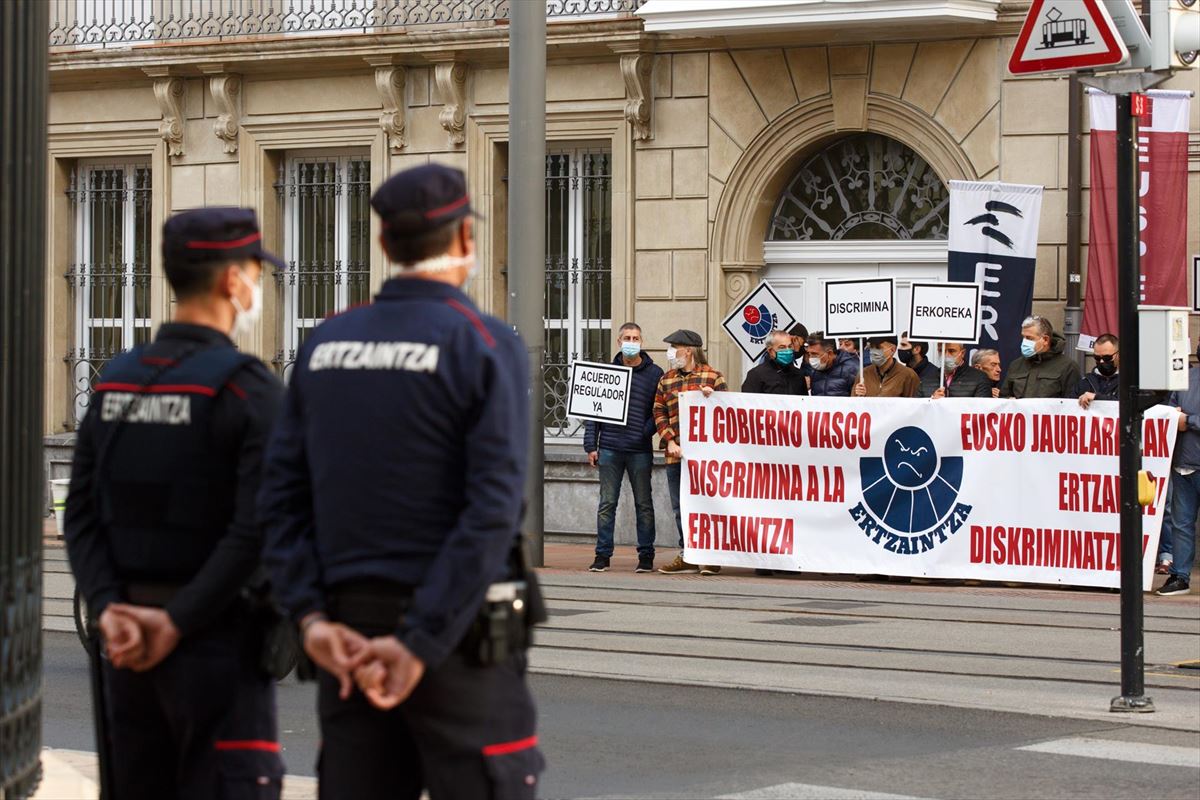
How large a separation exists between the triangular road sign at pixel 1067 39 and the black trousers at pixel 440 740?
5.84 metres

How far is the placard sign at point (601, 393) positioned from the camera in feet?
59.2

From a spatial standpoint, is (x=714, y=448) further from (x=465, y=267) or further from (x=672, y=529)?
(x=465, y=267)

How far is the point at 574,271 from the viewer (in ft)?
72.8

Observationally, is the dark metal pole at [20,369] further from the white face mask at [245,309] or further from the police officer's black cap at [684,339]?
the police officer's black cap at [684,339]

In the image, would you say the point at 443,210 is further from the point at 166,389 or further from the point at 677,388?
the point at 677,388

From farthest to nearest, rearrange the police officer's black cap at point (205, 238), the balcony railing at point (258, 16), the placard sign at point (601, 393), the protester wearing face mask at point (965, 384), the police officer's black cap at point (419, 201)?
the balcony railing at point (258, 16) → the placard sign at point (601, 393) → the protester wearing face mask at point (965, 384) → the police officer's black cap at point (205, 238) → the police officer's black cap at point (419, 201)

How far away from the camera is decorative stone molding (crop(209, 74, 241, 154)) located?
23.8 metres

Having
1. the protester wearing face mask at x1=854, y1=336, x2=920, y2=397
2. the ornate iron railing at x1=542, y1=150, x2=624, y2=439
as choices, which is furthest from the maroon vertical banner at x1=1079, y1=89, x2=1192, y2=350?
the ornate iron railing at x1=542, y1=150, x2=624, y2=439

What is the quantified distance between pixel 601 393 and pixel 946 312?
2879 millimetres

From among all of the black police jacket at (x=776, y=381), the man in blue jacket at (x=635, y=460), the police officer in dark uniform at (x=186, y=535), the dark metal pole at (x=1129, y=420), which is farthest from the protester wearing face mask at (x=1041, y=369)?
the police officer in dark uniform at (x=186, y=535)

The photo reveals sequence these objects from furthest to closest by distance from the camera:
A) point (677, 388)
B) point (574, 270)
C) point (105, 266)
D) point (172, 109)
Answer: point (105, 266) < point (172, 109) < point (574, 270) < point (677, 388)

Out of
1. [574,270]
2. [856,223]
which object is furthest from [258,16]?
[856,223]

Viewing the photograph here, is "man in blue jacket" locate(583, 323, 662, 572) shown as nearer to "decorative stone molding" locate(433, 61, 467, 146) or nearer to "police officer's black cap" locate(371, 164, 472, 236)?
"decorative stone molding" locate(433, 61, 467, 146)

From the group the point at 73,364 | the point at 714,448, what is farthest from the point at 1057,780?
the point at 73,364
